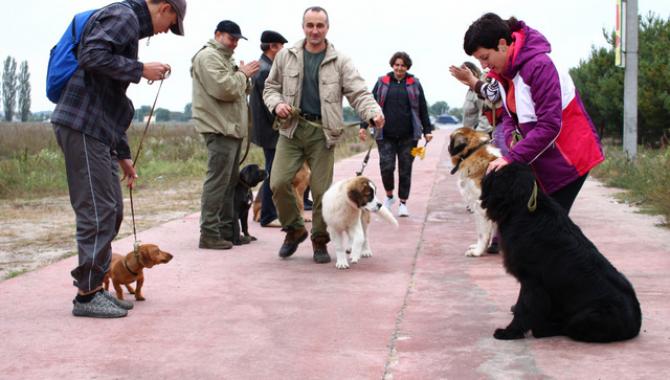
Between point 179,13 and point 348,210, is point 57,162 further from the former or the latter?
point 179,13

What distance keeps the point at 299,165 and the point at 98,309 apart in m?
2.75

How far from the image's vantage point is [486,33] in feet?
16.3

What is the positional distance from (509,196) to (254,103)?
230 inches

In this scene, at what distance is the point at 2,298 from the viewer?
19.8 ft

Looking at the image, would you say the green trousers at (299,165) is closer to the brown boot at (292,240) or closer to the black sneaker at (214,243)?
the brown boot at (292,240)

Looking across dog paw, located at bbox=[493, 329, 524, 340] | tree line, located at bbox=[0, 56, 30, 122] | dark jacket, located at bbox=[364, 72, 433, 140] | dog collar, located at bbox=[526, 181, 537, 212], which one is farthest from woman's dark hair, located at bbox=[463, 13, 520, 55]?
tree line, located at bbox=[0, 56, 30, 122]

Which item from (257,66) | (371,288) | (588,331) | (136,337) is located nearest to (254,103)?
(257,66)

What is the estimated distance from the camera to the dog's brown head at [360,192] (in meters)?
7.27

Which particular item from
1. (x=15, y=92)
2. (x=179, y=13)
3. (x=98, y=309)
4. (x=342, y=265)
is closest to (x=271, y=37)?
(x=342, y=265)

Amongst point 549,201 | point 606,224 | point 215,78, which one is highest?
point 215,78

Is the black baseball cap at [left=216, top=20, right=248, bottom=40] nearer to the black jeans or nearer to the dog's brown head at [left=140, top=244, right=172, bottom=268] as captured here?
the dog's brown head at [left=140, top=244, right=172, bottom=268]

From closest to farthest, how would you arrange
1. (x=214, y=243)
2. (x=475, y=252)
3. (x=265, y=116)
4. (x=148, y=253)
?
(x=148, y=253) < (x=475, y=252) < (x=214, y=243) < (x=265, y=116)

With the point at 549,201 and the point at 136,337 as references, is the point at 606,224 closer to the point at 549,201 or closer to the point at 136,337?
the point at 549,201

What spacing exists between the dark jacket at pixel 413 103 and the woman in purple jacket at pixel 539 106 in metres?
5.57
